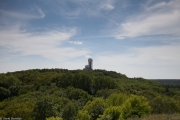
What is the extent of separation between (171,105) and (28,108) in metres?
42.5

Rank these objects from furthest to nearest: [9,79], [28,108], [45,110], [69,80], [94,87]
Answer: [9,79]
[69,80]
[94,87]
[28,108]
[45,110]

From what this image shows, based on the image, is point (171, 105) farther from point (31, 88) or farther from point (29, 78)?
point (29, 78)

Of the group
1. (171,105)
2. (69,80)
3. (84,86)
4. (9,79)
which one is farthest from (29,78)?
(171,105)

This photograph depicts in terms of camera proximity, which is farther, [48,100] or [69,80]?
[69,80]

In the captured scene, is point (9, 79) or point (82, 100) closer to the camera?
point (82, 100)

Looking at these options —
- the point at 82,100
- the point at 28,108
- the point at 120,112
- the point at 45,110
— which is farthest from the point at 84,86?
the point at 120,112

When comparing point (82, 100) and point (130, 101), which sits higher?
point (130, 101)

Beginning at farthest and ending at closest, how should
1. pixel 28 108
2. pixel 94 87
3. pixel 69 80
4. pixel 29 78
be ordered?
pixel 29 78
pixel 69 80
pixel 94 87
pixel 28 108

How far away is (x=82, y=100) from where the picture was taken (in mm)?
75562

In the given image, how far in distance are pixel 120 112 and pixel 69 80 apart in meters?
80.8

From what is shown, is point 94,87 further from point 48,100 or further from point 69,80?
point 48,100

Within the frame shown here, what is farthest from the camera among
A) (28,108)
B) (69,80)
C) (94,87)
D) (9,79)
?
(9,79)

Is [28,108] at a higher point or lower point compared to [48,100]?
lower

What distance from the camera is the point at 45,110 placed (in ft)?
142
